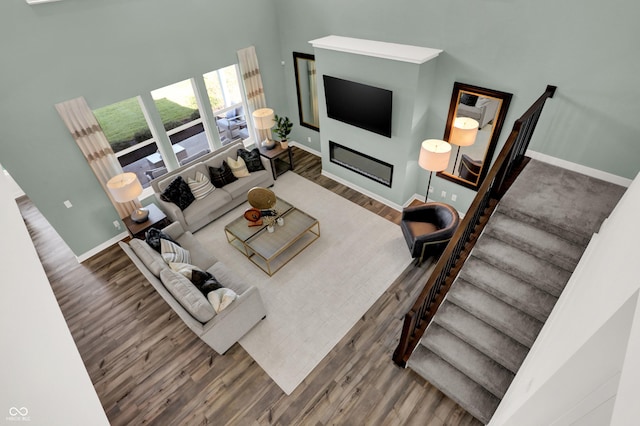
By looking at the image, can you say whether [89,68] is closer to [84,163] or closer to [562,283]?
[84,163]

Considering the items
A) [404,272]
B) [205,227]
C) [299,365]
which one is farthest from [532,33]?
[205,227]

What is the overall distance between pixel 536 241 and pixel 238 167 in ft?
16.2

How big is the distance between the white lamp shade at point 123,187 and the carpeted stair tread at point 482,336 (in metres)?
4.70

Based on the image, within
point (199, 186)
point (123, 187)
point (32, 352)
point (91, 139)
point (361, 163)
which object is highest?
point (32, 352)

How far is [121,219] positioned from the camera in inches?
225

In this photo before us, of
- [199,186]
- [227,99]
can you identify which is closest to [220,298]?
[199,186]

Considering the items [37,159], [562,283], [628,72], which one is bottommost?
[562,283]

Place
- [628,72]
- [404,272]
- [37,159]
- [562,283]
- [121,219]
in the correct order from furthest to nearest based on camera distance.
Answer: [121,219], [404,272], [37,159], [628,72], [562,283]

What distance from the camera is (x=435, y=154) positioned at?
4.66 m

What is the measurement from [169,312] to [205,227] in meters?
1.75

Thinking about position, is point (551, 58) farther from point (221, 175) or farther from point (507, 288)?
point (221, 175)

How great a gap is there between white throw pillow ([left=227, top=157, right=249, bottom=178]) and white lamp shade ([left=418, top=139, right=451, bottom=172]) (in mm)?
3329

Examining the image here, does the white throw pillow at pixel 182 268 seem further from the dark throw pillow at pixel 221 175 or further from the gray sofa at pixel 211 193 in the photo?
the dark throw pillow at pixel 221 175

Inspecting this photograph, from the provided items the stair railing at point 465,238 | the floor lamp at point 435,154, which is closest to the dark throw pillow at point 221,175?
the floor lamp at point 435,154
